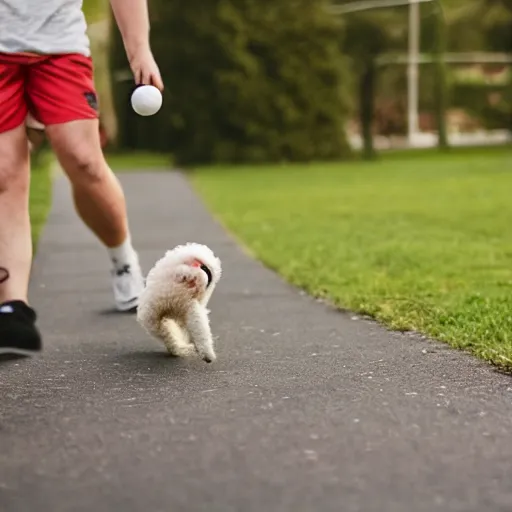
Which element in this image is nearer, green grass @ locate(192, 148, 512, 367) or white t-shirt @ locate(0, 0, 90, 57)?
white t-shirt @ locate(0, 0, 90, 57)

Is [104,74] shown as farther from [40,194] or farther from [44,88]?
[44,88]

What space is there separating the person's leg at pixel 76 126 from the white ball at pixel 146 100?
25 cm

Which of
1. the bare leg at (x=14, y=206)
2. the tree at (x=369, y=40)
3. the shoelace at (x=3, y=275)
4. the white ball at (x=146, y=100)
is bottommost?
the tree at (x=369, y=40)

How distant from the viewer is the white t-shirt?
4.35m

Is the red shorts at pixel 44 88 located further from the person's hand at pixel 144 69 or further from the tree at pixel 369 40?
the tree at pixel 369 40

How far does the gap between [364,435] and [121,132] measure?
31977 millimetres

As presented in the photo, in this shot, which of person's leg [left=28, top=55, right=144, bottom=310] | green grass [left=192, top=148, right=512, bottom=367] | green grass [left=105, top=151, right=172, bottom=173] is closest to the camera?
person's leg [left=28, top=55, right=144, bottom=310]

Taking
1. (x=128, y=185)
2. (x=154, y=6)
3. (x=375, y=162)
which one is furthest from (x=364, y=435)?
(x=154, y=6)

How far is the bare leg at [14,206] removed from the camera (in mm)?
4238

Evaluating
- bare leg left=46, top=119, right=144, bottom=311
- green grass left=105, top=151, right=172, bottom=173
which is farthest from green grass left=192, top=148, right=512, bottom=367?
green grass left=105, top=151, right=172, bottom=173

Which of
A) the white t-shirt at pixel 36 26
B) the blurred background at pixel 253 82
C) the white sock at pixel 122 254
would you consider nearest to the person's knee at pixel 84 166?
the white t-shirt at pixel 36 26

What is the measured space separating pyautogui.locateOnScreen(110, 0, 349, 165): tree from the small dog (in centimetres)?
2122

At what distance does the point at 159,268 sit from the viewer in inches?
170

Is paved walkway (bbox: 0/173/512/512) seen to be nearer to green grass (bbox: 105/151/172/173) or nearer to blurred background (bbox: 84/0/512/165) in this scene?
green grass (bbox: 105/151/172/173)
